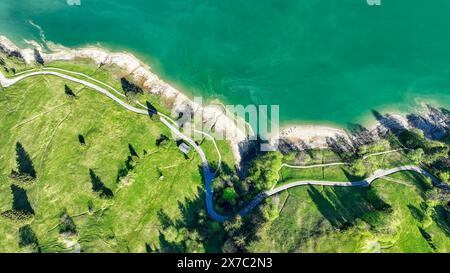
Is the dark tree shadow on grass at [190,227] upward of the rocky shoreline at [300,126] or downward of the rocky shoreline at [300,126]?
downward

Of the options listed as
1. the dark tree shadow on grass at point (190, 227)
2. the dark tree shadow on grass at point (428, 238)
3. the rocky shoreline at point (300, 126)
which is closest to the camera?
the dark tree shadow on grass at point (428, 238)

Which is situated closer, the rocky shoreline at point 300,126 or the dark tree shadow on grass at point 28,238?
the dark tree shadow on grass at point 28,238

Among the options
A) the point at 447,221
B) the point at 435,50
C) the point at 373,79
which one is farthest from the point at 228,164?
the point at 435,50

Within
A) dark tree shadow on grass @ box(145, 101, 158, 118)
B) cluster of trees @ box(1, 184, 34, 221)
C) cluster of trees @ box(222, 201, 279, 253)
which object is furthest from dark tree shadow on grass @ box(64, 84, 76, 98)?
cluster of trees @ box(222, 201, 279, 253)

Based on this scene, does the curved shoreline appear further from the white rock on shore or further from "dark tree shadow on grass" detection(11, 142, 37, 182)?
"dark tree shadow on grass" detection(11, 142, 37, 182)

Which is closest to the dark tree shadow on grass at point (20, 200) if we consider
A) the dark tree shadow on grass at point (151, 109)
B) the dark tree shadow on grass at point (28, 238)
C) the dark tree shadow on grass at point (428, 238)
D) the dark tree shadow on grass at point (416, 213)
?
the dark tree shadow on grass at point (28, 238)

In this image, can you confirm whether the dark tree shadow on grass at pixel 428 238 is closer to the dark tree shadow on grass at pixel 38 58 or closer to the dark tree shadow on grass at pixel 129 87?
the dark tree shadow on grass at pixel 129 87

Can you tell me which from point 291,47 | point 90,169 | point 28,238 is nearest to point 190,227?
point 90,169

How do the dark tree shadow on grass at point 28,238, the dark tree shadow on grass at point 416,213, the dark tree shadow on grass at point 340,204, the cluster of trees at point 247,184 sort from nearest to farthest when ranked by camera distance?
the dark tree shadow on grass at point 340,204
the dark tree shadow on grass at point 28,238
the dark tree shadow on grass at point 416,213
the cluster of trees at point 247,184

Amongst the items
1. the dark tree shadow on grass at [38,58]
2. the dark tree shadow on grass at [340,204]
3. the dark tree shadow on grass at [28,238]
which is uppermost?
the dark tree shadow on grass at [38,58]
